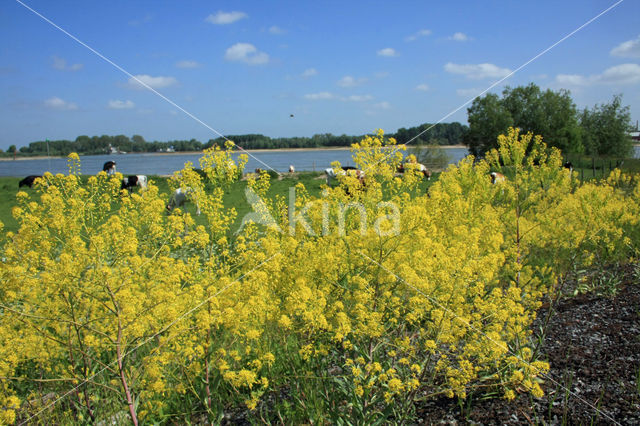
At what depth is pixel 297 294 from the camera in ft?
9.76

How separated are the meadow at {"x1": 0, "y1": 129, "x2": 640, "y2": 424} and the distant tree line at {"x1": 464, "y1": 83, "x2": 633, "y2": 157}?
157 feet

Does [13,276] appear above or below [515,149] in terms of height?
below

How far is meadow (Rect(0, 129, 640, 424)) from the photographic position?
2.93m

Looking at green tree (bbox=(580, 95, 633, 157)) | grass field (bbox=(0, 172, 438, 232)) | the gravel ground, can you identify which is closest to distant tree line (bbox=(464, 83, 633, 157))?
green tree (bbox=(580, 95, 633, 157))

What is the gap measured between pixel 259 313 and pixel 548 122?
5315 cm

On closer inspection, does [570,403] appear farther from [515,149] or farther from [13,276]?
[13,276]

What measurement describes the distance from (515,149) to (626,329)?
2651 millimetres

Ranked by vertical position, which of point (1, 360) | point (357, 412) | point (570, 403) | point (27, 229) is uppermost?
point (27, 229)

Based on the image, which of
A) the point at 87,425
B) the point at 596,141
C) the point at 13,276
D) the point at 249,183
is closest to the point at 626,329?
the point at 249,183

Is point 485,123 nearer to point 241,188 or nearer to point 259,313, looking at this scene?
point 241,188

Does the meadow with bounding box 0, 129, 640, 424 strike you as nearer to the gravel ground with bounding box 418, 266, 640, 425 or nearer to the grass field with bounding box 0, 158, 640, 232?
the gravel ground with bounding box 418, 266, 640, 425

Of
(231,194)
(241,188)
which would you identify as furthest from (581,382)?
(241,188)

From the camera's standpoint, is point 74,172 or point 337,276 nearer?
point 337,276

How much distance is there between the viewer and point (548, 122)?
48219mm
